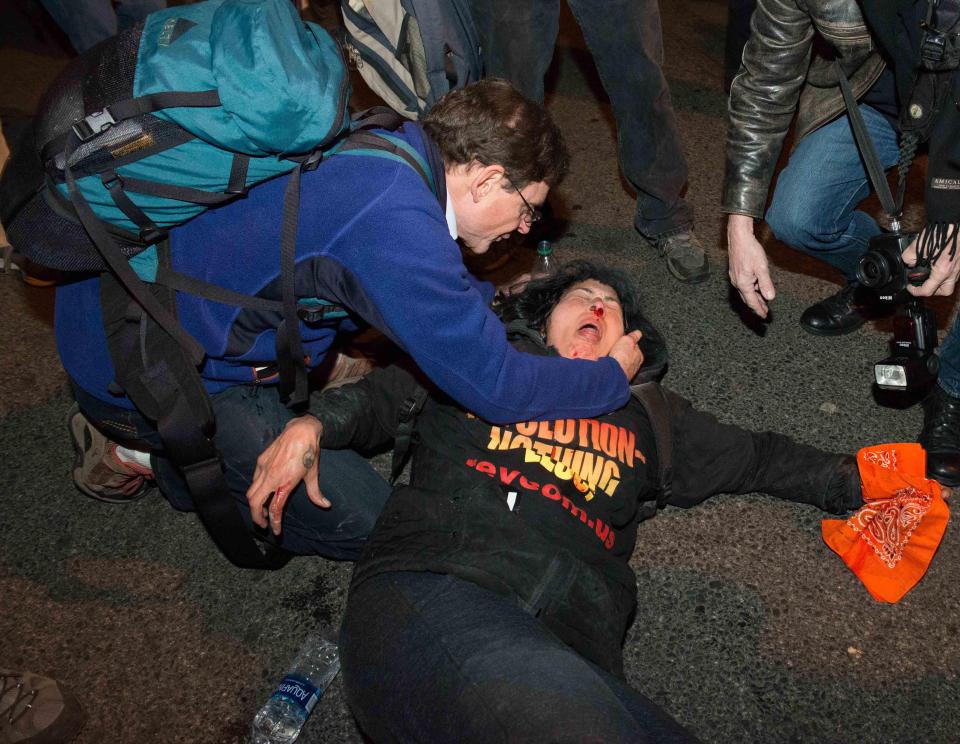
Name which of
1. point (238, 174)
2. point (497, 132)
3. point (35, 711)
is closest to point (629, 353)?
point (497, 132)

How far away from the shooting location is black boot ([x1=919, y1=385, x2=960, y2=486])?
2.63m

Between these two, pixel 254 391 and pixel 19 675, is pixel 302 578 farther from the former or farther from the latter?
pixel 19 675

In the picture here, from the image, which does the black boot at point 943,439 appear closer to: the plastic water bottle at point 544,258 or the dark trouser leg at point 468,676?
the dark trouser leg at point 468,676

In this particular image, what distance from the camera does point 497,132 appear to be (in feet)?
6.49

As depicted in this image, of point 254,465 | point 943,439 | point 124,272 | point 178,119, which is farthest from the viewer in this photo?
point 943,439

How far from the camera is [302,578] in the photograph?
100 inches

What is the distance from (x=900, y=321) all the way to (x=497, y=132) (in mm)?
1411

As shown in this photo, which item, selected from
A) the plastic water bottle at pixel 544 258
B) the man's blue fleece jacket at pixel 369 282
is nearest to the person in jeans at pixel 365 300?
the man's blue fleece jacket at pixel 369 282

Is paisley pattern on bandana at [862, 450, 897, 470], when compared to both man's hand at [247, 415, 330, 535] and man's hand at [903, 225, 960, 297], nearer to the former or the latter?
man's hand at [903, 225, 960, 297]

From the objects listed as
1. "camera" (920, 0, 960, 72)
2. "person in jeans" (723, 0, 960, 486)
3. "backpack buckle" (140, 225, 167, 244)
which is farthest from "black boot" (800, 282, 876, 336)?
"backpack buckle" (140, 225, 167, 244)

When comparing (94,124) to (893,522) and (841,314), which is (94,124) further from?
(841,314)

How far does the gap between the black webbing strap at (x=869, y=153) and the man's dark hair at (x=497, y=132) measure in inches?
Answer: 38.5

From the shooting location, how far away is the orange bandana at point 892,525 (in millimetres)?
2375

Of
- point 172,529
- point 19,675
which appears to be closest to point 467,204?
point 172,529
